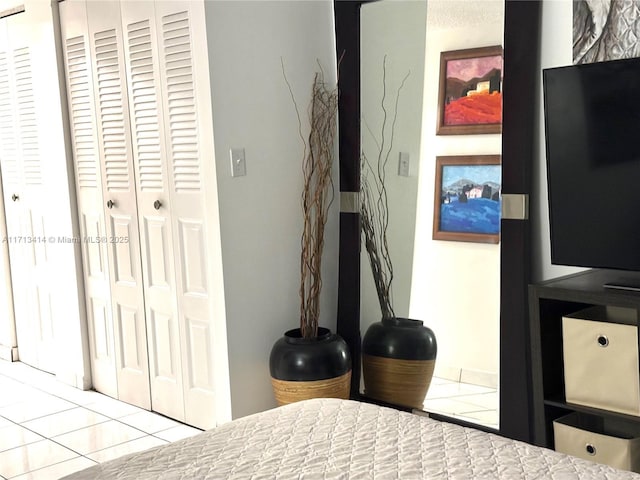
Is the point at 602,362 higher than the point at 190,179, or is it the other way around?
the point at 190,179

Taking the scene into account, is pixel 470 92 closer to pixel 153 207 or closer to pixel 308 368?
pixel 308 368

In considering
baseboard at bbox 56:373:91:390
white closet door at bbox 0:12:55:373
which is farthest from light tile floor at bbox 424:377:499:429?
white closet door at bbox 0:12:55:373

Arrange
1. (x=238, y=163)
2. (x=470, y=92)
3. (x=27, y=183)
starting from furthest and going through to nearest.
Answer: (x=27, y=183)
(x=238, y=163)
(x=470, y=92)

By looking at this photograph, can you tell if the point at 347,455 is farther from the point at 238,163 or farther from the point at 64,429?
the point at 64,429

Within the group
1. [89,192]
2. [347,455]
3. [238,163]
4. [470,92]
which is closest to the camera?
[347,455]

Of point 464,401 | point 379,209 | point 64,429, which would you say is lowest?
point 64,429

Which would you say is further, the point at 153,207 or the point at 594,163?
the point at 153,207

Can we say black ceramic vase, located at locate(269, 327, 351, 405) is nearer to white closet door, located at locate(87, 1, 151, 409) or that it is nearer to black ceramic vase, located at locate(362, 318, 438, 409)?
black ceramic vase, located at locate(362, 318, 438, 409)

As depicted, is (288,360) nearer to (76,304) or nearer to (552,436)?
(552,436)

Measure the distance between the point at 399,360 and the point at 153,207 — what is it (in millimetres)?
1321

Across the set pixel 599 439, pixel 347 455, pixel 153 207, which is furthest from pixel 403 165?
pixel 347 455

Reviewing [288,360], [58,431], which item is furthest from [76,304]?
[288,360]

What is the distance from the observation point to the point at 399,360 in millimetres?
3289

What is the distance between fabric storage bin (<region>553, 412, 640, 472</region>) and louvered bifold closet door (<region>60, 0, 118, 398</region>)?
7.64 ft
